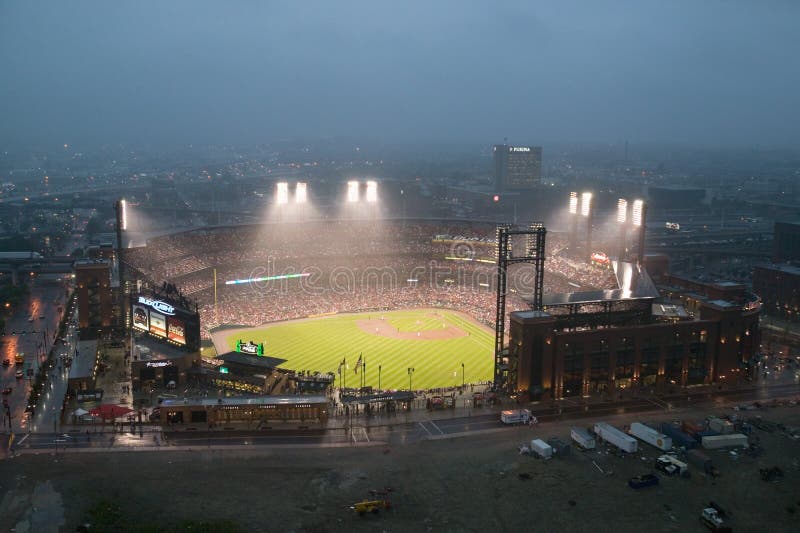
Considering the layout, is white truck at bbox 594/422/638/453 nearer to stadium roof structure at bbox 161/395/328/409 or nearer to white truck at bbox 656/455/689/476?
white truck at bbox 656/455/689/476

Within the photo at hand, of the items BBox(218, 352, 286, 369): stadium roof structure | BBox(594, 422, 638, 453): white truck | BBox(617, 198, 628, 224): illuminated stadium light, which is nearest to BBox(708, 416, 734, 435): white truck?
BBox(594, 422, 638, 453): white truck

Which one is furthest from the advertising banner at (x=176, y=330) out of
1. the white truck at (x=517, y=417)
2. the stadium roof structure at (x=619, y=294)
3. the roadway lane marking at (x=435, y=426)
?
the stadium roof structure at (x=619, y=294)

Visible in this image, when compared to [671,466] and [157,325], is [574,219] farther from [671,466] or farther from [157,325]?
[157,325]

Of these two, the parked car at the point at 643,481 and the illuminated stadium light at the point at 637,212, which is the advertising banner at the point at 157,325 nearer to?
the parked car at the point at 643,481

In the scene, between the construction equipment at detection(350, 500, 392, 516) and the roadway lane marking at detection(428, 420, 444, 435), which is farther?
the roadway lane marking at detection(428, 420, 444, 435)

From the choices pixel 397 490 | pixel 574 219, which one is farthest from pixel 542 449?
pixel 574 219

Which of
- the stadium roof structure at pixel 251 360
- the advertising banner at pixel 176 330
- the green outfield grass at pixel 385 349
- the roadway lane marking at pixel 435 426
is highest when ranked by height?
the advertising banner at pixel 176 330
